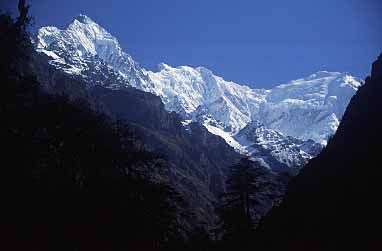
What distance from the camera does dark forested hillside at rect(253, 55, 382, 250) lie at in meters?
27.1

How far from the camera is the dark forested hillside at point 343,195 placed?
27.1 m

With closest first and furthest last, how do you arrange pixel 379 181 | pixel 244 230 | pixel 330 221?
pixel 244 230
pixel 330 221
pixel 379 181

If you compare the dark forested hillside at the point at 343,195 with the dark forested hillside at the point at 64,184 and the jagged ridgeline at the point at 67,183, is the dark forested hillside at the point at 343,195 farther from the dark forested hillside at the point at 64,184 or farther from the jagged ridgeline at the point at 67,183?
the dark forested hillside at the point at 64,184

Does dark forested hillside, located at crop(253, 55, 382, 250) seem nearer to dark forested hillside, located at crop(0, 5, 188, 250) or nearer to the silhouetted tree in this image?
the silhouetted tree

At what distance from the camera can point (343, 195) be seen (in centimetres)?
4078

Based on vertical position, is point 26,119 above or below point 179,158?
below

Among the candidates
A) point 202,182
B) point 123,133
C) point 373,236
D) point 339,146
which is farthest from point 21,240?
point 202,182

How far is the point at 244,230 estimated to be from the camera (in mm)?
28172

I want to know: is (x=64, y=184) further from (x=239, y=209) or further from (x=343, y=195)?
(x=343, y=195)

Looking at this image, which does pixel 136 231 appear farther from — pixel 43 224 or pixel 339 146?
pixel 339 146

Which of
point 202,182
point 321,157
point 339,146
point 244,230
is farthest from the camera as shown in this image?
point 202,182

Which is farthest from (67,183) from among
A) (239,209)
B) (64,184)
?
(239,209)

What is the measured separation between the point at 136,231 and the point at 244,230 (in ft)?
37.1

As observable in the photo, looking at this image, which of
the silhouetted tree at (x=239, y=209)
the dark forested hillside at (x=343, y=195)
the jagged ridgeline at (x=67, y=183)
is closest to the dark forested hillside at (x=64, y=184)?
the jagged ridgeline at (x=67, y=183)
